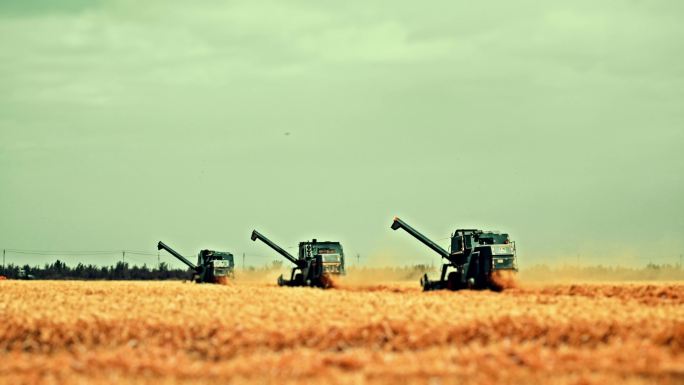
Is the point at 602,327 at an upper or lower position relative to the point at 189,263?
lower

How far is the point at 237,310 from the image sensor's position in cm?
2605

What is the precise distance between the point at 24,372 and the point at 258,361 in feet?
15.4

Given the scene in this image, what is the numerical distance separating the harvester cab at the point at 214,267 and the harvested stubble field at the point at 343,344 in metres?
42.2

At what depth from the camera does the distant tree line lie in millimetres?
110950

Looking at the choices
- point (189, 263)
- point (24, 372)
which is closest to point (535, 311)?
point (24, 372)

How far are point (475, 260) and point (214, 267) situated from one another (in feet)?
102

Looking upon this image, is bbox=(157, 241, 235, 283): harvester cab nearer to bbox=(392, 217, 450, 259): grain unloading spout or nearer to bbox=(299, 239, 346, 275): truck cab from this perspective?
bbox=(299, 239, 346, 275): truck cab

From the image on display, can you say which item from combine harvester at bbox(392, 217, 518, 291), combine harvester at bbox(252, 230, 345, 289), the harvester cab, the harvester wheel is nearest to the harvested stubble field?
combine harvester at bbox(392, 217, 518, 291)

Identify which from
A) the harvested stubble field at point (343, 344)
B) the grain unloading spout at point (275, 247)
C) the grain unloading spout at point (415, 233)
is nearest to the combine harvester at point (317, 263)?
the grain unloading spout at point (275, 247)

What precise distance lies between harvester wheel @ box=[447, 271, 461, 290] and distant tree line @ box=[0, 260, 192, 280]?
68010mm

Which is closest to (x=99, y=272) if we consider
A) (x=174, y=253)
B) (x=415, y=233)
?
(x=174, y=253)

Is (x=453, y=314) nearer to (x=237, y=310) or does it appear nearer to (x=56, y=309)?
(x=237, y=310)

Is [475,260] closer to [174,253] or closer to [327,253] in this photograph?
[327,253]

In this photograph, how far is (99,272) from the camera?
4441 inches
